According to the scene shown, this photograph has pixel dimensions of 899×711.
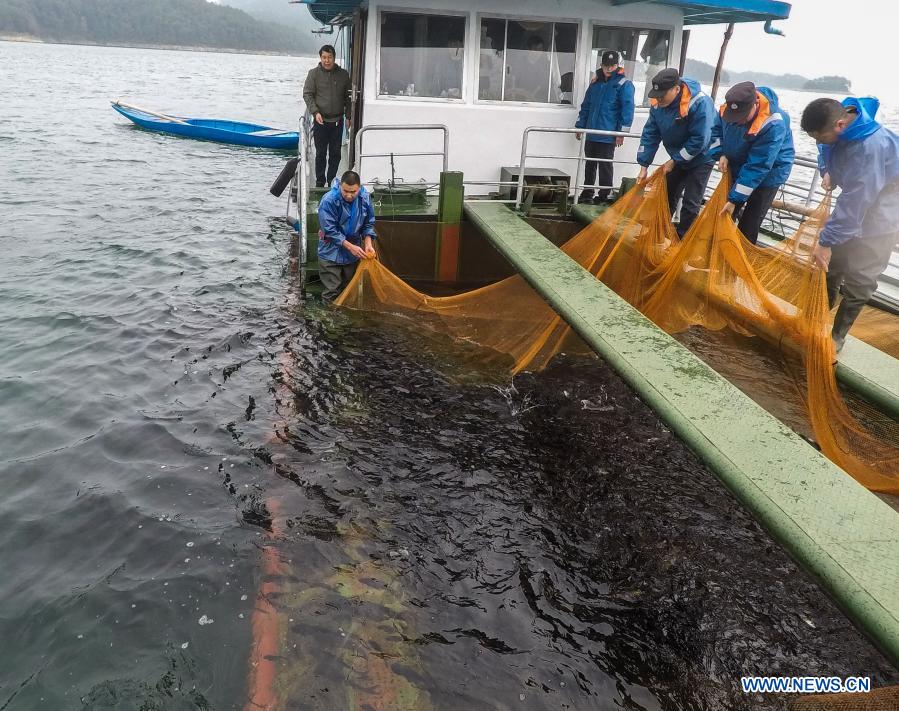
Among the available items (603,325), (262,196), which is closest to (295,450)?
(603,325)

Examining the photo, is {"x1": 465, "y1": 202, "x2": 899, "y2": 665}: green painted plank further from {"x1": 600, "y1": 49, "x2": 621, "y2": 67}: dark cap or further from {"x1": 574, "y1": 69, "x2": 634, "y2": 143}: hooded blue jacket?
{"x1": 600, "y1": 49, "x2": 621, "y2": 67}: dark cap

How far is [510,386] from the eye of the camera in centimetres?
664

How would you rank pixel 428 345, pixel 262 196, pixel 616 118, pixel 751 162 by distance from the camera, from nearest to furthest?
1. pixel 751 162
2. pixel 428 345
3. pixel 616 118
4. pixel 262 196

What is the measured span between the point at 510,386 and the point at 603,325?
187cm

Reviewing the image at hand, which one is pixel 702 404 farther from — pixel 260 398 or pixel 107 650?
pixel 260 398

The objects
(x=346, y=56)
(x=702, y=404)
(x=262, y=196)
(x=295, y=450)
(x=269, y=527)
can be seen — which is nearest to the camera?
(x=702, y=404)

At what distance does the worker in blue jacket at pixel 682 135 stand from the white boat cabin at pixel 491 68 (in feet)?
5.64

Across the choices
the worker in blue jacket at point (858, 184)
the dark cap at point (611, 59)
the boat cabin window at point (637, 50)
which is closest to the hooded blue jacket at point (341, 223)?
the dark cap at point (611, 59)

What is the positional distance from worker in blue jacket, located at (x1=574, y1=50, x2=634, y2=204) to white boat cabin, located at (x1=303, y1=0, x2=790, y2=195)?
1.35 ft

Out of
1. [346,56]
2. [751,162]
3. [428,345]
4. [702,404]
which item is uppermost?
[346,56]

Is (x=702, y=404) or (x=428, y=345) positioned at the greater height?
(x=702, y=404)

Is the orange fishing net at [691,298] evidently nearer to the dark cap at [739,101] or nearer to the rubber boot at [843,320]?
the rubber boot at [843,320]

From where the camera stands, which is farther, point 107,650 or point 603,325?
point 603,325

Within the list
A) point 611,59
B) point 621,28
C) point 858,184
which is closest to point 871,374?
point 858,184
